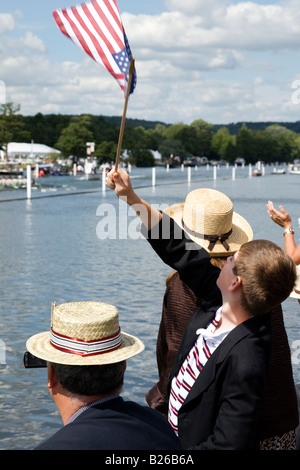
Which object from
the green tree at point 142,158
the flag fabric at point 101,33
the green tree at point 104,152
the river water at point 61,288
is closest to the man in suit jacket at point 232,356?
the flag fabric at point 101,33

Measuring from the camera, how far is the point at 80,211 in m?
34.6

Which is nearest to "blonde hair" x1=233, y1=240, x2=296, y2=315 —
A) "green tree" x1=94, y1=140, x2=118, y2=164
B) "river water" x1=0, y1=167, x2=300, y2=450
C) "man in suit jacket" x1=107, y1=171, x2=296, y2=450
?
"man in suit jacket" x1=107, y1=171, x2=296, y2=450

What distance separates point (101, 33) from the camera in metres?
4.73

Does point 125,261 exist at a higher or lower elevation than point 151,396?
lower

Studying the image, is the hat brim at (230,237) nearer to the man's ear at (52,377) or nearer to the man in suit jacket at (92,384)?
the man in suit jacket at (92,384)

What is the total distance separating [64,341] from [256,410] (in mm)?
778

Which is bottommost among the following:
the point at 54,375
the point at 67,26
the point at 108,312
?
the point at 54,375

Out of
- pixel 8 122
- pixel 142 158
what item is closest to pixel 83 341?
pixel 8 122

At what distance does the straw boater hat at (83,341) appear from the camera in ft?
9.37

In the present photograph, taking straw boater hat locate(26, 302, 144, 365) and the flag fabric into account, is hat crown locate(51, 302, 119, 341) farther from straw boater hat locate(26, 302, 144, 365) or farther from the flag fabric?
the flag fabric

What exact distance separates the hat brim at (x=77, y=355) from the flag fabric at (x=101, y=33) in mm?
1808
